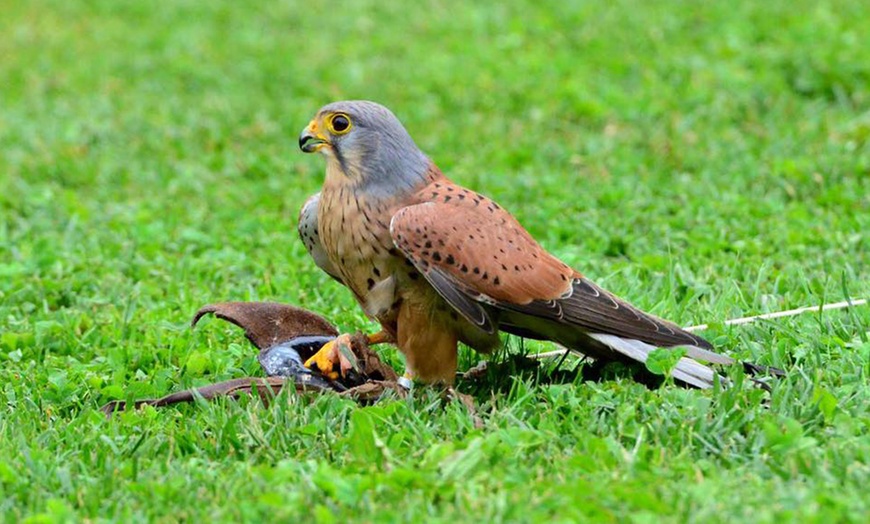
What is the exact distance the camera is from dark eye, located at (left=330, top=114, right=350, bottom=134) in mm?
4602

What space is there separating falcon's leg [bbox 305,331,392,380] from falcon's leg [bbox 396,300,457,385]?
0.63 feet

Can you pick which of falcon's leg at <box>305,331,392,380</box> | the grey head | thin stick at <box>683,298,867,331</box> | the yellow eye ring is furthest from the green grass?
the yellow eye ring

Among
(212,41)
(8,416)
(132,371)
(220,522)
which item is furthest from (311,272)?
(212,41)

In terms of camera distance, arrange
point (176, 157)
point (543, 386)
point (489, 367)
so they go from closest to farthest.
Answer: point (543, 386)
point (489, 367)
point (176, 157)

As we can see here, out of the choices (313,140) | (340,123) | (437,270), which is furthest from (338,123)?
(437,270)

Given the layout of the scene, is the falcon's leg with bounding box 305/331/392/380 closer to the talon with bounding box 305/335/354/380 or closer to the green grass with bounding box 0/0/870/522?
the talon with bounding box 305/335/354/380

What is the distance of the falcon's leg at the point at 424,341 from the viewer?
175 inches

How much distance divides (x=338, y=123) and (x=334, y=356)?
83 cm

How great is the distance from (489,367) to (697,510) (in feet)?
4.77

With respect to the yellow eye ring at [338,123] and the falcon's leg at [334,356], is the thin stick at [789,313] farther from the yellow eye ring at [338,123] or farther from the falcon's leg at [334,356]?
the yellow eye ring at [338,123]

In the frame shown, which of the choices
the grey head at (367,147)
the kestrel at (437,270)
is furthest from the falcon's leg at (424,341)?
the grey head at (367,147)

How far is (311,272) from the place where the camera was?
6.12 metres

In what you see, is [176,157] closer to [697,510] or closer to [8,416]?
[8,416]

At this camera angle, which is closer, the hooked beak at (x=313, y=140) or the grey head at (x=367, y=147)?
the grey head at (x=367, y=147)
